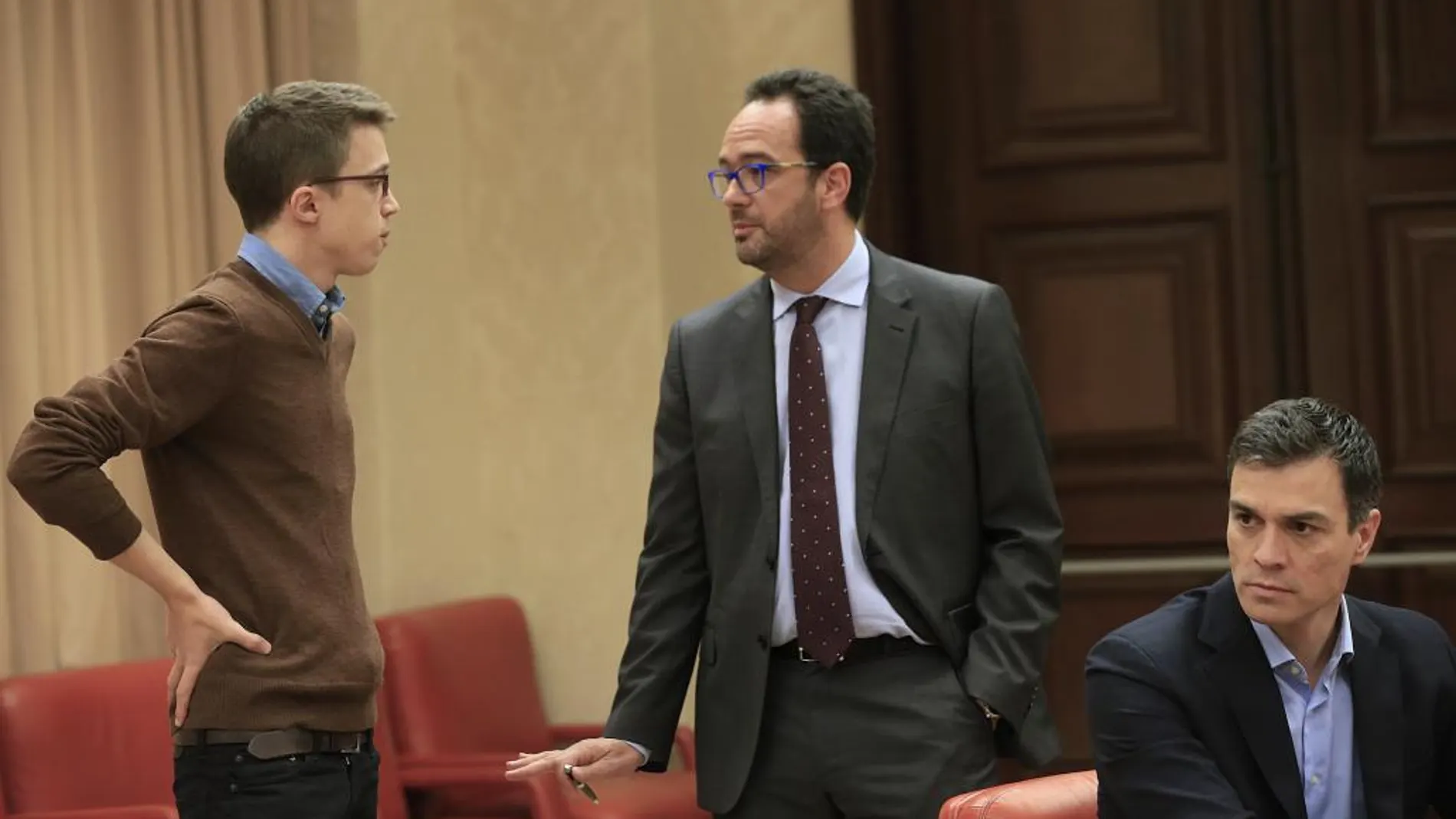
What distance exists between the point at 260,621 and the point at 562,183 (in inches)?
110

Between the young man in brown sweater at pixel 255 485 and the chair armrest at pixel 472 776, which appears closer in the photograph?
the young man in brown sweater at pixel 255 485

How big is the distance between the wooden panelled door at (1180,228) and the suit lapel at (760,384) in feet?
6.89

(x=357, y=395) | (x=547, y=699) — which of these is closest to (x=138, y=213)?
(x=357, y=395)

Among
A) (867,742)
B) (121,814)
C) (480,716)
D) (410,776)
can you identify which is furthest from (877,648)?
(480,716)

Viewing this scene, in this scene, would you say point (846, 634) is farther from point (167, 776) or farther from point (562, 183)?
point (562, 183)

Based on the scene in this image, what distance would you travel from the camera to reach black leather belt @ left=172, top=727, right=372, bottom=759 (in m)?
2.25

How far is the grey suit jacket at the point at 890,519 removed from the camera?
2717 millimetres

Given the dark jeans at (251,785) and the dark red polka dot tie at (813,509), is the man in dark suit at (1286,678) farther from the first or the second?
the dark jeans at (251,785)

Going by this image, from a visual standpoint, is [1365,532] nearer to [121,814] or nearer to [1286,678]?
[1286,678]

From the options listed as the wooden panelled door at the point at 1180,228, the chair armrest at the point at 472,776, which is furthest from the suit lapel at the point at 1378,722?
the wooden panelled door at the point at 1180,228

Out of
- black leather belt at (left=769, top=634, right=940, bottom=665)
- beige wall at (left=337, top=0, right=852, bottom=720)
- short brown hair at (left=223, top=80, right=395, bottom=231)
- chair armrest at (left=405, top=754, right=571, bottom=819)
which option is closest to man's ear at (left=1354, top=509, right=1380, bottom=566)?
black leather belt at (left=769, top=634, right=940, bottom=665)

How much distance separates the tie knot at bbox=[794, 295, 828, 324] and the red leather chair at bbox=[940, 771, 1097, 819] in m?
0.80

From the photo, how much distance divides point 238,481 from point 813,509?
82cm

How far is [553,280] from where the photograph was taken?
16.3ft
